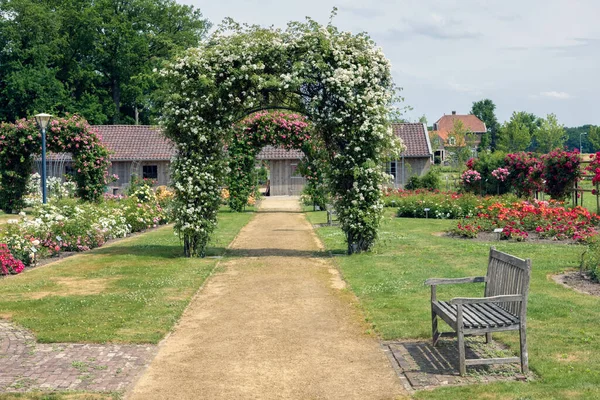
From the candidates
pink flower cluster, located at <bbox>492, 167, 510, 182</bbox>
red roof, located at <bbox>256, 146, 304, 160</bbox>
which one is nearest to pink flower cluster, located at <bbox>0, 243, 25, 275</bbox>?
pink flower cluster, located at <bbox>492, 167, 510, 182</bbox>

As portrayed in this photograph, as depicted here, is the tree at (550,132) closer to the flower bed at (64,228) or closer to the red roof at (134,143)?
the red roof at (134,143)

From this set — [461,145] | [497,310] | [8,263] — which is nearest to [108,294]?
[8,263]

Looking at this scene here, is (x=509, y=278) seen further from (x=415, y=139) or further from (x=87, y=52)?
(x=87, y=52)

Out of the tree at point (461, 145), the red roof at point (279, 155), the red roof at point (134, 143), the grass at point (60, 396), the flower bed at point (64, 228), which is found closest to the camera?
the grass at point (60, 396)

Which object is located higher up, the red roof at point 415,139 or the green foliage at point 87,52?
the green foliage at point 87,52

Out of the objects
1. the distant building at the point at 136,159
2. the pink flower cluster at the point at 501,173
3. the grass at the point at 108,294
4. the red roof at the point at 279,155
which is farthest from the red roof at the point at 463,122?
the grass at the point at 108,294

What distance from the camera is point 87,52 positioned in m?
51.9

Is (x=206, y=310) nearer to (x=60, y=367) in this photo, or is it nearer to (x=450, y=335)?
(x=60, y=367)

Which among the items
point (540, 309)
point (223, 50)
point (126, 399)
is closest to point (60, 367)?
point (126, 399)

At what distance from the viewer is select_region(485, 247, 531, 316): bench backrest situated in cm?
641

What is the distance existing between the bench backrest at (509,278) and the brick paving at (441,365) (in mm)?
537

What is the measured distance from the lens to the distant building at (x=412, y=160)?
40594mm

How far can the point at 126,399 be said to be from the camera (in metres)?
5.75

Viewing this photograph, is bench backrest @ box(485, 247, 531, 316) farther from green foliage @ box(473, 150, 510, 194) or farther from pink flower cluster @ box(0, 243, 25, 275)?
green foliage @ box(473, 150, 510, 194)
